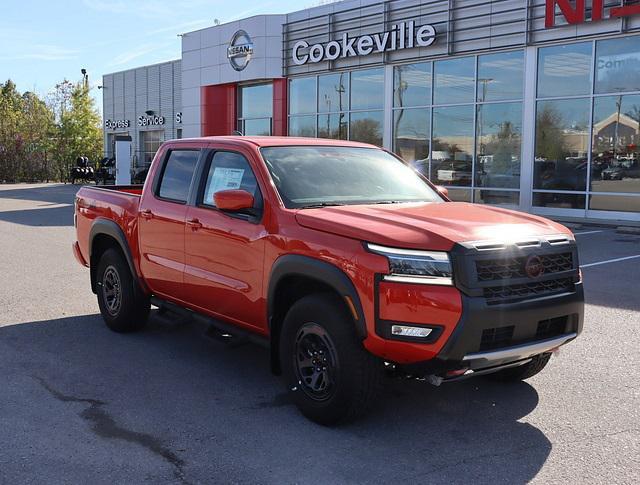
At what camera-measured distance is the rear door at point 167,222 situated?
5.67 meters

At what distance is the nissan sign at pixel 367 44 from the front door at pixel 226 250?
54.1 ft

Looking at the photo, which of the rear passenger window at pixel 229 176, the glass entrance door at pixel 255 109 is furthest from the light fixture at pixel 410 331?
the glass entrance door at pixel 255 109

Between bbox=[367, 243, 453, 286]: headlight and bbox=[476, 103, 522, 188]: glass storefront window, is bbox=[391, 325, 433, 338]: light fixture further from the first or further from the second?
bbox=[476, 103, 522, 188]: glass storefront window

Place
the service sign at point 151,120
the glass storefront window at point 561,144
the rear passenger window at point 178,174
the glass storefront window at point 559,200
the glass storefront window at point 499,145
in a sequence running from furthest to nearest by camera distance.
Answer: the service sign at point 151,120
the glass storefront window at point 499,145
the glass storefront window at point 559,200
the glass storefront window at point 561,144
the rear passenger window at point 178,174

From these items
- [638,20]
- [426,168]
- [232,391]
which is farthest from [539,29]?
[232,391]

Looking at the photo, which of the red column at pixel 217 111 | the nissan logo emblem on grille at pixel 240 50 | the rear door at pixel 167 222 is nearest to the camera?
the rear door at pixel 167 222

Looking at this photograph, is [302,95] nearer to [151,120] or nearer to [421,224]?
[151,120]

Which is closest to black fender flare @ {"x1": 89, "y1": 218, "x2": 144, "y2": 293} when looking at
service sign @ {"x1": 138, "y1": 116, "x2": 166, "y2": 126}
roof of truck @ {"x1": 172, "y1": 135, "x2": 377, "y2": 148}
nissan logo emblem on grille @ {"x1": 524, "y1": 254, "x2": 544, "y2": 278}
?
roof of truck @ {"x1": 172, "y1": 135, "x2": 377, "y2": 148}

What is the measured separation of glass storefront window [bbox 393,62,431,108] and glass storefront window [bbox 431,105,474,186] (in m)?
0.70

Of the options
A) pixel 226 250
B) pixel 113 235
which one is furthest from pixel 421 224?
pixel 113 235

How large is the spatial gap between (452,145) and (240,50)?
10.1 m

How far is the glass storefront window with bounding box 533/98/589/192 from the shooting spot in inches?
695

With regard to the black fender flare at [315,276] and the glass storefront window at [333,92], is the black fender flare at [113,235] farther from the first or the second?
the glass storefront window at [333,92]

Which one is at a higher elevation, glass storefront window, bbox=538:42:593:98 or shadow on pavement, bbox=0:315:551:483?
glass storefront window, bbox=538:42:593:98
